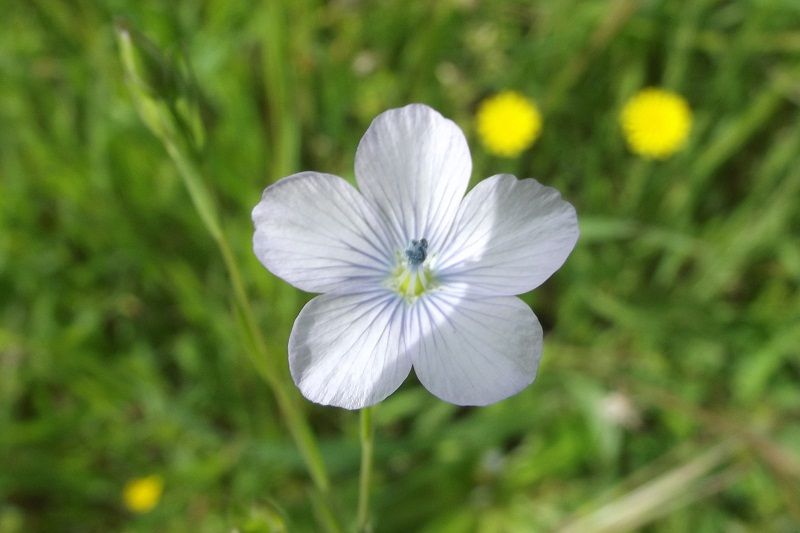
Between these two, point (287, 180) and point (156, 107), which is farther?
point (156, 107)

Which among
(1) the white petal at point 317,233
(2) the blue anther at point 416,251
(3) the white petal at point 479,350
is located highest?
(1) the white petal at point 317,233

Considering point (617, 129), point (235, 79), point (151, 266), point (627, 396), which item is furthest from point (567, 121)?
point (151, 266)

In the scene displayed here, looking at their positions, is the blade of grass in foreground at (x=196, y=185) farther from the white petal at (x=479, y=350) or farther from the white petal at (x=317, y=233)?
the white petal at (x=479, y=350)

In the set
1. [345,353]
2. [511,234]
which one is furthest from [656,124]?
[345,353]

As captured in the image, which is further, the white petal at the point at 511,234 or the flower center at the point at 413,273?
the flower center at the point at 413,273

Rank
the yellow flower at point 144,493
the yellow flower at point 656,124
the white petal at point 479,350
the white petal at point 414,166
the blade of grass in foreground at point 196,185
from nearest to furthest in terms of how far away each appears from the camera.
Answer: the white petal at point 479,350 → the white petal at point 414,166 → the blade of grass in foreground at point 196,185 → the yellow flower at point 144,493 → the yellow flower at point 656,124

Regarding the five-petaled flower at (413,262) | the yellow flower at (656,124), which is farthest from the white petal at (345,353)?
the yellow flower at (656,124)

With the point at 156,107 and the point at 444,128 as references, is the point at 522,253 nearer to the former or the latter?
the point at 444,128
